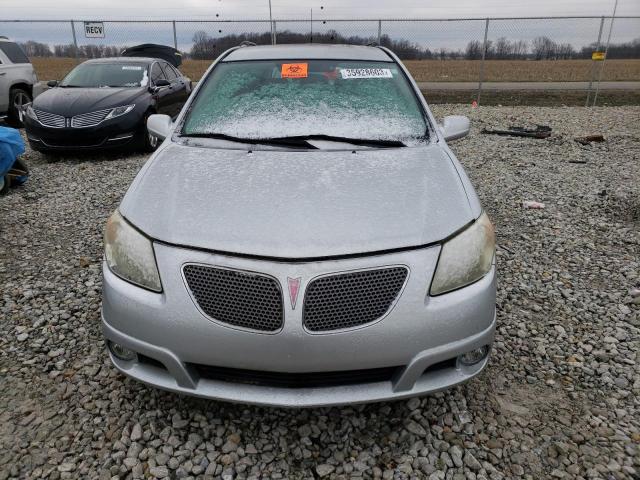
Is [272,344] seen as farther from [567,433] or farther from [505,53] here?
[505,53]

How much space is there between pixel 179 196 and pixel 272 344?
34.3 inches

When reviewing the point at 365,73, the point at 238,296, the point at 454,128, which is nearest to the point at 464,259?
the point at 238,296

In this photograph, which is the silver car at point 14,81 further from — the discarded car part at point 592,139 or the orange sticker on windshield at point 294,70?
the discarded car part at point 592,139

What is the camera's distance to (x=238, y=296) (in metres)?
1.84

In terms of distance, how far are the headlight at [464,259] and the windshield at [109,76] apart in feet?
23.7

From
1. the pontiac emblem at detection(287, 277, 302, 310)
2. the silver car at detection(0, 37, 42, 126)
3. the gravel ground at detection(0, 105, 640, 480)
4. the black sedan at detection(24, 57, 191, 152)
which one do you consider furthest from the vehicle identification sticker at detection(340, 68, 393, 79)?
the silver car at detection(0, 37, 42, 126)

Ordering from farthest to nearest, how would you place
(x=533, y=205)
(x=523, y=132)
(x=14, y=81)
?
(x=14, y=81)
(x=523, y=132)
(x=533, y=205)

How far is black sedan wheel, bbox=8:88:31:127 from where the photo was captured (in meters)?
9.68

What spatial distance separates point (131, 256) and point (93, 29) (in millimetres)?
15059

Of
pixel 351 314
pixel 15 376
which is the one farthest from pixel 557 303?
pixel 15 376

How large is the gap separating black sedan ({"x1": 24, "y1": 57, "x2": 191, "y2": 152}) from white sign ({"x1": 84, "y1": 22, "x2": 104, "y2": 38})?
7.35m

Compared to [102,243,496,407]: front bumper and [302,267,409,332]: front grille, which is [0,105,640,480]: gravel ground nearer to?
[102,243,496,407]: front bumper

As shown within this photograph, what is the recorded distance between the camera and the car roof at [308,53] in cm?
348

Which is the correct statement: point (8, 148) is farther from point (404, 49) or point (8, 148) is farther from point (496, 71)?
point (496, 71)
